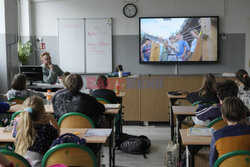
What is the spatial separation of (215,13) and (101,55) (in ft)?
9.57

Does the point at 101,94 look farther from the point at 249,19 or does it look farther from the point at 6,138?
the point at 249,19

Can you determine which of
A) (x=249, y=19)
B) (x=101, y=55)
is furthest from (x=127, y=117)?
(x=249, y=19)

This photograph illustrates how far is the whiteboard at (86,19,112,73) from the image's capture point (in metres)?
7.96

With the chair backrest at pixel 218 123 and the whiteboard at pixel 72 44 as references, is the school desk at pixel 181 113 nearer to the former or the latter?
the chair backrest at pixel 218 123

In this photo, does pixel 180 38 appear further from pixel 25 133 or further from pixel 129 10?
pixel 25 133

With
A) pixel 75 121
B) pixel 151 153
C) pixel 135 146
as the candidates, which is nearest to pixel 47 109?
pixel 75 121

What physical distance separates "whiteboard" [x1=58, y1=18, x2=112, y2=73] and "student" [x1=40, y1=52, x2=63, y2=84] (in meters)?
1.48

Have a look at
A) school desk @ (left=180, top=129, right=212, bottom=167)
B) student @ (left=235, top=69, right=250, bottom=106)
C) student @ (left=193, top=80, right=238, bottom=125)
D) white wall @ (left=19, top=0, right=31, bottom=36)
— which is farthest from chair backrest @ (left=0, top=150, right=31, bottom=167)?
white wall @ (left=19, top=0, right=31, bottom=36)

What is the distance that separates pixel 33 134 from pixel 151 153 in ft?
8.82

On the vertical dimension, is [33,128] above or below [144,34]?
below

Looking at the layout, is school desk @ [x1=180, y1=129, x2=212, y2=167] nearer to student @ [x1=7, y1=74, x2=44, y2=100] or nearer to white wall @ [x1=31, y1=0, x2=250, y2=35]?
Result: student @ [x1=7, y1=74, x2=44, y2=100]

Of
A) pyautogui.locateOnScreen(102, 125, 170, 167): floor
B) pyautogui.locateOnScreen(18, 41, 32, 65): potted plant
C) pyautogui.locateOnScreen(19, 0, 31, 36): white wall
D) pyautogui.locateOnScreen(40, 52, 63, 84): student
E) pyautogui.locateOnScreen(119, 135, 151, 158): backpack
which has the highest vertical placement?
pyautogui.locateOnScreen(19, 0, 31, 36): white wall

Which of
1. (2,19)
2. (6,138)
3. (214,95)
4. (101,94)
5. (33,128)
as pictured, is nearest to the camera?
(33,128)

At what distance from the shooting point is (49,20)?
8156mm
